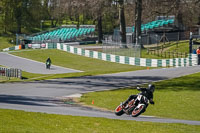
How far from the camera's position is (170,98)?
79.7ft

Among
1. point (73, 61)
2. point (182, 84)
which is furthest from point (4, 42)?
point (182, 84)

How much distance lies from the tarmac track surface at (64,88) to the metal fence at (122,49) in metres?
11.0

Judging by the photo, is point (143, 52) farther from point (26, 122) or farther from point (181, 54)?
point (26, 122)

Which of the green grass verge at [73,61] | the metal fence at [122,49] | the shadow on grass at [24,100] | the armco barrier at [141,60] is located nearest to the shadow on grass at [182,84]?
the armco barrier at [141,60]

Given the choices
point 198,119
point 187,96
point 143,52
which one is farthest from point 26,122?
point 143,52

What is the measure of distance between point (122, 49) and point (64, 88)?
22.4 metres

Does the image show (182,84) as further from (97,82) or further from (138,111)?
(138,111)

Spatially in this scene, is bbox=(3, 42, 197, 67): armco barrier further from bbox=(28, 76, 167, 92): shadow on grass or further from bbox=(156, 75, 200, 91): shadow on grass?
bbox=(28, 76, 167, 92): shadow on grass

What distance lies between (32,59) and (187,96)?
3327 centimetres

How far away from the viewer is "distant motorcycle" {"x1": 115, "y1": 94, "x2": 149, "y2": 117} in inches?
620

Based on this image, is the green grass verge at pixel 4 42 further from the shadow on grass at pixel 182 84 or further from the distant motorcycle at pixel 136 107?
the distant motorcycle at pixel 136 107

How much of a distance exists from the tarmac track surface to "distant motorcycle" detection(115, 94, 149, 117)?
10.3 inches

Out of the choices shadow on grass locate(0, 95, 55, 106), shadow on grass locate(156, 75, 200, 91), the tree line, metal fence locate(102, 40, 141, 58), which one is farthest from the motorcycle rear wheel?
the tree line

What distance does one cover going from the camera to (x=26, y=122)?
1395cm
